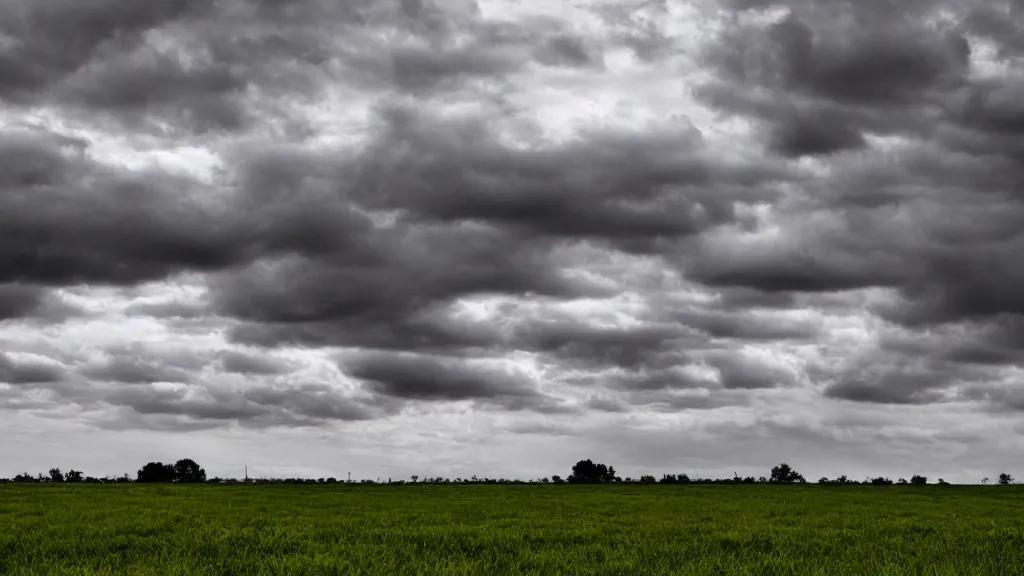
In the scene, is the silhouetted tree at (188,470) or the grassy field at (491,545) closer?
the grassy field at (491,545)

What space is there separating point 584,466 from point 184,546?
144489 mm

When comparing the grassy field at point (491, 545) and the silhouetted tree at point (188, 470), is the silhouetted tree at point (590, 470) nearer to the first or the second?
the silhouetted tree at point (188, 470)

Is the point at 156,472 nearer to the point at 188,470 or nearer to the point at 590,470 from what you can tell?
the point at 188,470

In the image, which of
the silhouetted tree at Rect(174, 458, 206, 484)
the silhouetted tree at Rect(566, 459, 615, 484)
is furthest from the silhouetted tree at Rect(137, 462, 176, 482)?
the silhouetted tree at Rect(566, 459, 615, 484)

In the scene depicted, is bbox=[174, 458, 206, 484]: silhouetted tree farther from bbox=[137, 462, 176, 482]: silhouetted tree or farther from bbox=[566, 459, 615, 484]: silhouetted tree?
bbox=[566, 459, 615, 484]: silhouetted tree

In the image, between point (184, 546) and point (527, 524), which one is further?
point (527, 524)

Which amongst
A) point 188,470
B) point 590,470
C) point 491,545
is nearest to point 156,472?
point 188,470

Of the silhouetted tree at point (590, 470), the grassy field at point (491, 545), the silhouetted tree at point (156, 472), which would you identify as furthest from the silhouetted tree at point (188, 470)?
the grassy field at point (491, 545)

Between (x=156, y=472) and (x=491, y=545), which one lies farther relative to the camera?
(x=156, y=472)

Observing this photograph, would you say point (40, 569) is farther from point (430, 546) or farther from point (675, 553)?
point (675, 553)

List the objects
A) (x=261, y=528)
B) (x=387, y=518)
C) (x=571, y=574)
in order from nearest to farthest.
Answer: (x=571, y=574), (x=261, y=528), (x=387, y=518)

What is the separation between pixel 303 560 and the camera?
1530cm

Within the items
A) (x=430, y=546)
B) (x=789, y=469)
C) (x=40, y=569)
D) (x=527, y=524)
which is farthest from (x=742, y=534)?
(x=789, y=469)

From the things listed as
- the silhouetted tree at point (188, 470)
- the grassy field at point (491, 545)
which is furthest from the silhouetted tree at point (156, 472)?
the grassy field at point (491, 545)
